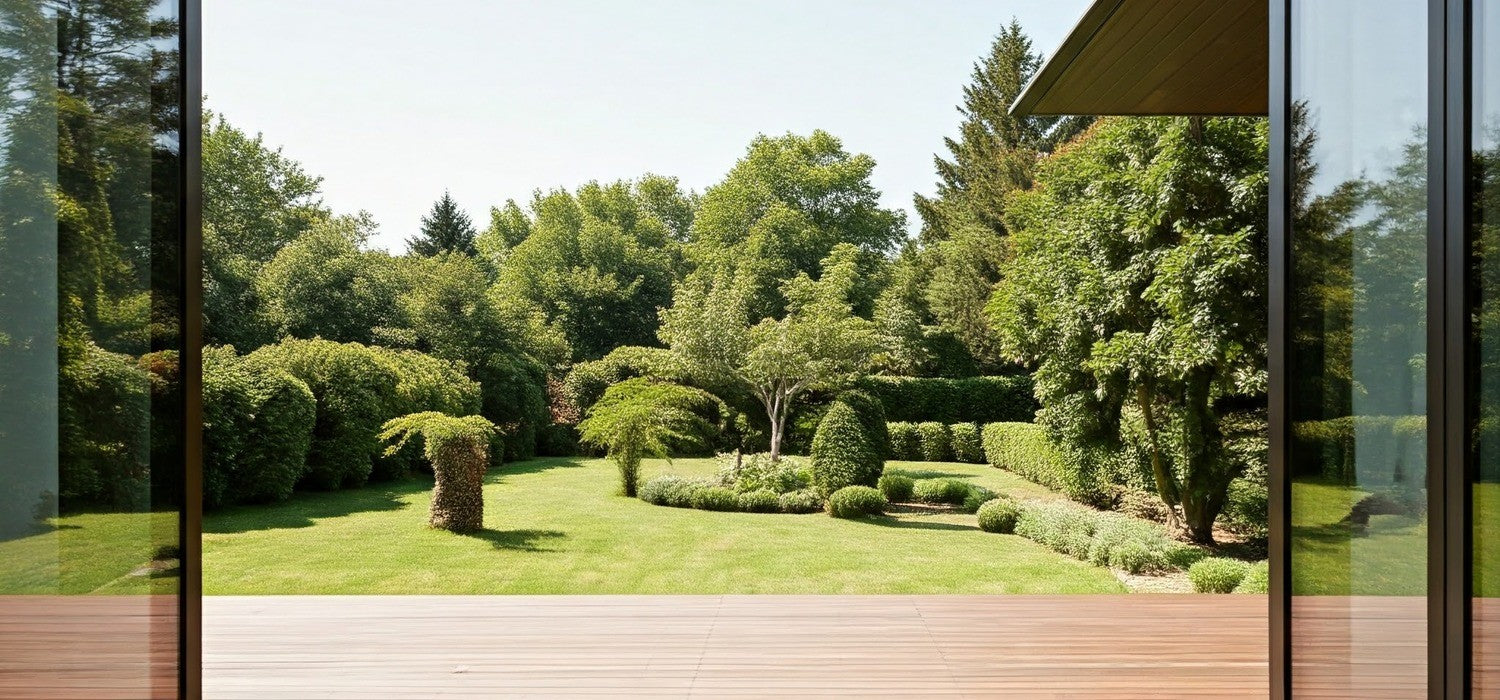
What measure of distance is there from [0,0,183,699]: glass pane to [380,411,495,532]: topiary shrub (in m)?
7.62

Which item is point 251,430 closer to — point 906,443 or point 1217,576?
point 906,443

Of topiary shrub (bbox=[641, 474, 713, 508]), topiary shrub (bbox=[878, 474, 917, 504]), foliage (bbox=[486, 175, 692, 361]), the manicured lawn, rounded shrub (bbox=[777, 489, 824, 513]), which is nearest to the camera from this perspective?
the manicured lawn

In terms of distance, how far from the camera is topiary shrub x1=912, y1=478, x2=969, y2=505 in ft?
40.9

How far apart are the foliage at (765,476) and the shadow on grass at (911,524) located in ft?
3.73

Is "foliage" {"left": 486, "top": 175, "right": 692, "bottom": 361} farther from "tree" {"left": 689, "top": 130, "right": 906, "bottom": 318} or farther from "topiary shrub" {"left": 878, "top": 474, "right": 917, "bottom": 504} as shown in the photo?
"topiary shrub" {"left": 878, "top": 474, "right": 917, "bottom": 504}

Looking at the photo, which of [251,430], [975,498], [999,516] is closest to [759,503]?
[975,498]

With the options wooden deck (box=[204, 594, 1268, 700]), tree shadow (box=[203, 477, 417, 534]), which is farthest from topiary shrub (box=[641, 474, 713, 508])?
wooden deck (box=[204, 594, 1268, 700])

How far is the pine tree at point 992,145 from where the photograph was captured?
758 inches

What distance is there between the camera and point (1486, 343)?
176cm

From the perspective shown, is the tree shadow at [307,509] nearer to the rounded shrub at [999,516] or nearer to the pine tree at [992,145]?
the rounded shrub at [999,516]

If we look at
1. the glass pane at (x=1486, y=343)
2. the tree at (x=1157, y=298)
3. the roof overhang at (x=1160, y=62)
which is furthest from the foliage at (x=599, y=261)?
the glass pane at (x=1486, y=343)

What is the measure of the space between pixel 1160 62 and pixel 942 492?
347 inches

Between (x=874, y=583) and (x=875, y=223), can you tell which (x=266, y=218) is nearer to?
(x=875, y=223)

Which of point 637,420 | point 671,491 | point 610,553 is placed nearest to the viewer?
point 610,553
